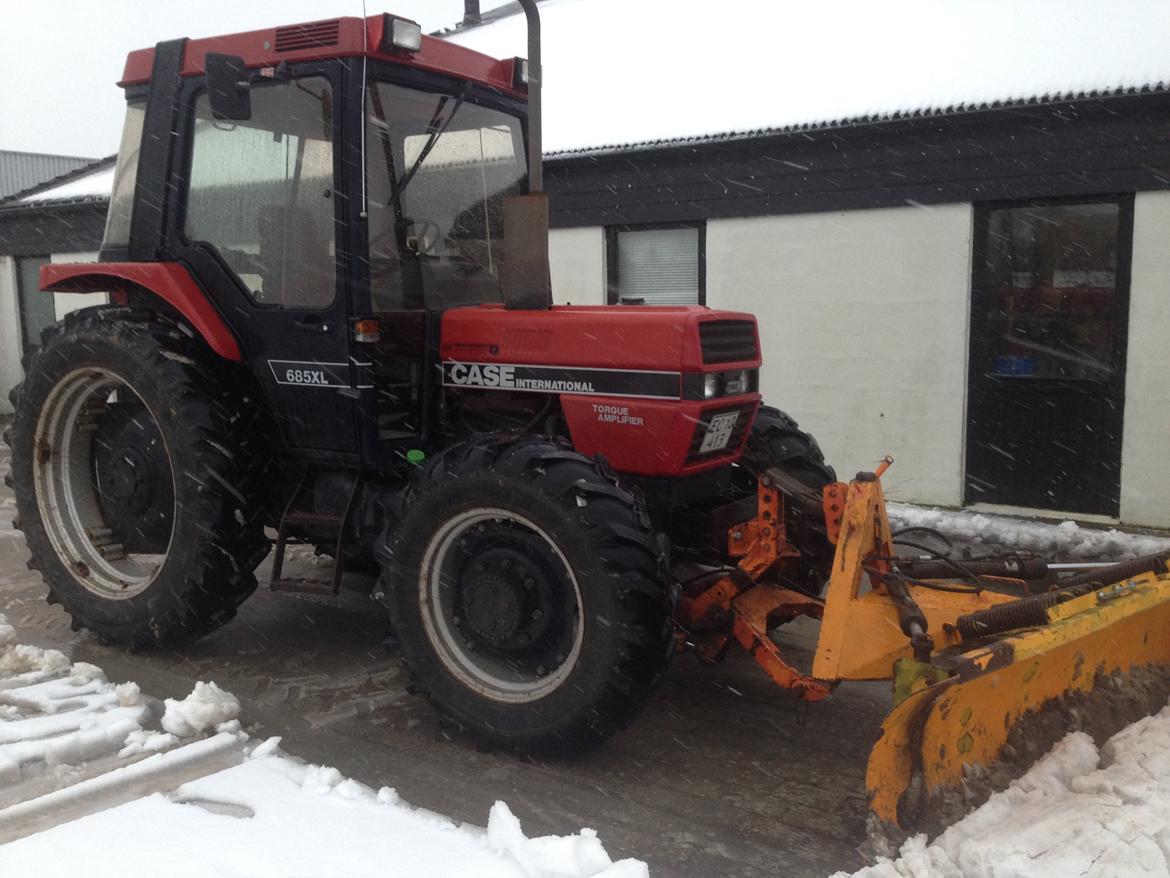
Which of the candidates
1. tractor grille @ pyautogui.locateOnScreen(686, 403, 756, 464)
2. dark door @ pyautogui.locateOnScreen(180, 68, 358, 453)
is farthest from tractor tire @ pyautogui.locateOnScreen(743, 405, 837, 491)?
dark door @ pyautogui.locateOnScreen(180, 68, 358, 453)

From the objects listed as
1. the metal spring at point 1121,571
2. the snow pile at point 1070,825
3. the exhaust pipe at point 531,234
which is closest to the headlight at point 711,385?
the exhaust pipe at point 531,234

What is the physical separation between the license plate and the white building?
440 centimetres

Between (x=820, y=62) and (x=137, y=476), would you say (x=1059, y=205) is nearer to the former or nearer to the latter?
(x=820, y=62)

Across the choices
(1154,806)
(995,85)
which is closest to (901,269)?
(995,85)

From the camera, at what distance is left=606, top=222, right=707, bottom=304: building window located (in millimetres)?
9094

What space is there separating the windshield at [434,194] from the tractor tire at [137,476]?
89 centimetres

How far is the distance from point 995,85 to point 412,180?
521cm

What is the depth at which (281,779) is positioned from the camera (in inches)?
136

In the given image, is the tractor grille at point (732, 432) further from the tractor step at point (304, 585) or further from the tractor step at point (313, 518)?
the tractor step at point (304, 585)

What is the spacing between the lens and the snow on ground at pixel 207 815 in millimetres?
2883

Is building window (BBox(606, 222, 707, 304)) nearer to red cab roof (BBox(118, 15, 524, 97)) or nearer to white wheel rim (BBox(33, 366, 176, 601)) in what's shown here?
red cab roof (BBox(118, 15, 524, 97))

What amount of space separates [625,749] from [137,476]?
2.50m

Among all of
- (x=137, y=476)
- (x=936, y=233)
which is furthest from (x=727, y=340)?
(x=936, y=233)

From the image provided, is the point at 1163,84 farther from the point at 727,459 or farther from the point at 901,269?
the point at 727,459
